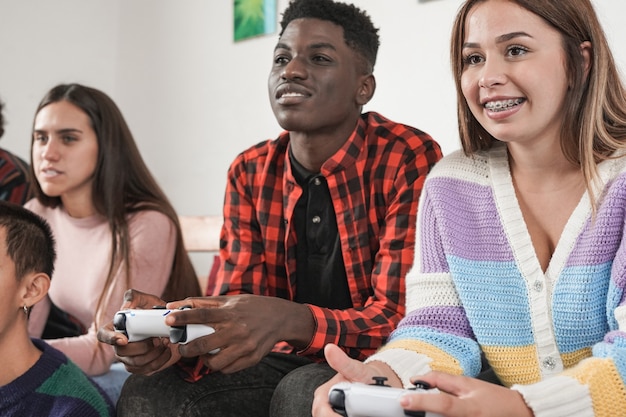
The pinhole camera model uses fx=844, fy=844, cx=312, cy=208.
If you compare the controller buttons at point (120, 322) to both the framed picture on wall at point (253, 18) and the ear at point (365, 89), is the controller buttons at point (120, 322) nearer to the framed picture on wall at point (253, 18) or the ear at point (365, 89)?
the ear at point (365, 89)

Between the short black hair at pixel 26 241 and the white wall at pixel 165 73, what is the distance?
1.28 metres

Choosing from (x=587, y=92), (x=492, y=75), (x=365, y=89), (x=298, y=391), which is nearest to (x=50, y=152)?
(x=365, y=89)

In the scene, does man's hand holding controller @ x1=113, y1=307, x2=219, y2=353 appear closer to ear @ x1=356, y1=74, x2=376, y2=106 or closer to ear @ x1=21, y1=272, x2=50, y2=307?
ear @ x1=21, y1=272, x2=50, y2=307

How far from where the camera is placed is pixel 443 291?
1.32 m

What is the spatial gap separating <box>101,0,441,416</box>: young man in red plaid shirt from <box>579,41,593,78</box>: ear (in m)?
0.40

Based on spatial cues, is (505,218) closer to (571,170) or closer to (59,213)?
(571,170)

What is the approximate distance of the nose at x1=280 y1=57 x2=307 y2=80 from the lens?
159 cm

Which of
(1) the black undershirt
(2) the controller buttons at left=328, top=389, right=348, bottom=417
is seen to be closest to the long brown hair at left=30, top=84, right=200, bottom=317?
(1) the black undershirt

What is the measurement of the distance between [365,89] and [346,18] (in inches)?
5.7

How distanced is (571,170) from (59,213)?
1.37 metres

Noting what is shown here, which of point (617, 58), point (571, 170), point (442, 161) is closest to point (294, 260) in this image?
point (442, 161)

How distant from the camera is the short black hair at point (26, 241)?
1.66 metres

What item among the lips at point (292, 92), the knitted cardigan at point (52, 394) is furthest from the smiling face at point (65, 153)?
the lips at point (292, 92)

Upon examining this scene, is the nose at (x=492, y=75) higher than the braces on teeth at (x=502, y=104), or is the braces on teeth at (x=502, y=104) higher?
the nose at (x=492, y=75)
